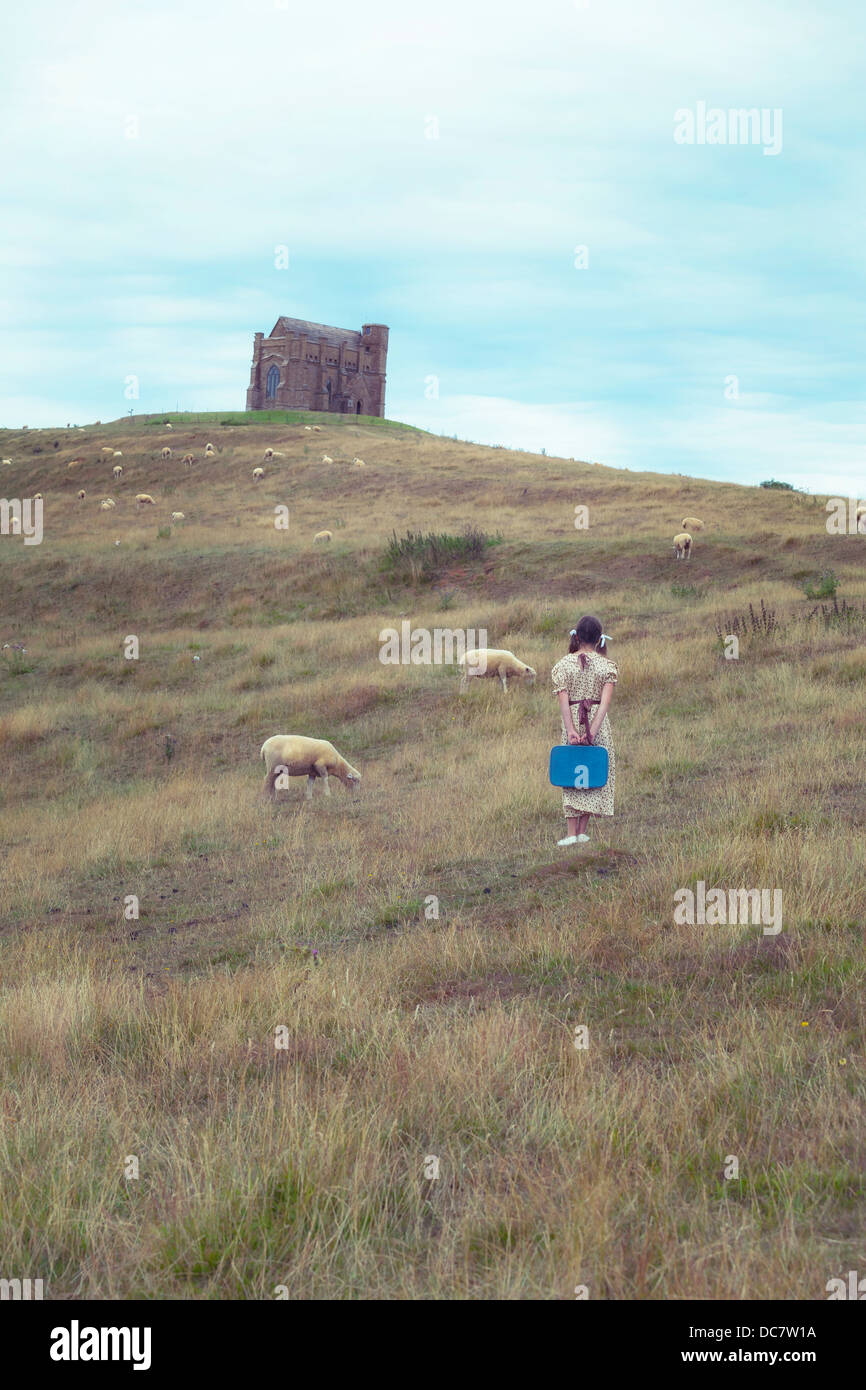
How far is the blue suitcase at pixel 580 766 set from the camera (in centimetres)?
816

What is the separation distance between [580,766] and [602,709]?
→ 49 cm

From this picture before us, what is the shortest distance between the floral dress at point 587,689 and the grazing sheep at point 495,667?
764cm

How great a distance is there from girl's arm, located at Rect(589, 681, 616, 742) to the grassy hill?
0.93m

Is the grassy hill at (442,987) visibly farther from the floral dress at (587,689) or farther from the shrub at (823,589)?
the shrub at (823,589)

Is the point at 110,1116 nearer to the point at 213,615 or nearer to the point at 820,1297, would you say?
the point at 820,1297

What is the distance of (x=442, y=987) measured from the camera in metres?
5.46

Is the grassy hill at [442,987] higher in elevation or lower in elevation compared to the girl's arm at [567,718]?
lower

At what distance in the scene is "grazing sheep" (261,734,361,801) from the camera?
12281mm

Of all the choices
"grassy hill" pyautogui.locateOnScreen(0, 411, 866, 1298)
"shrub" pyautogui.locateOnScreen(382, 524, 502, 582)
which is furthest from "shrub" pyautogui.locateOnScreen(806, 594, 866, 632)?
"shrub" pyautogui.locateOnScreen(382, 524, 502, 582)

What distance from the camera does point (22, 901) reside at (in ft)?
29.4
